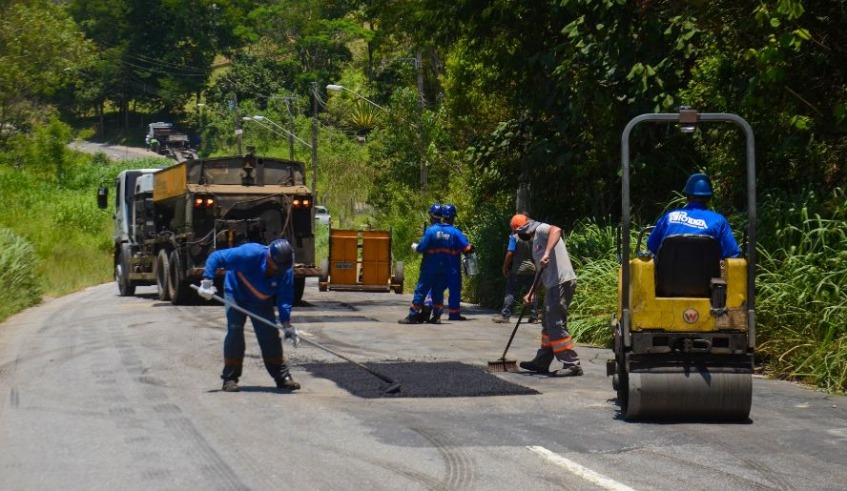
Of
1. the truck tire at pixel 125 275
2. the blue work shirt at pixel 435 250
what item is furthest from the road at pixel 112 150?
the blue work shirt at pixel 435 250

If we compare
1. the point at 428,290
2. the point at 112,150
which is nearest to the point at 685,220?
the point at 428,290

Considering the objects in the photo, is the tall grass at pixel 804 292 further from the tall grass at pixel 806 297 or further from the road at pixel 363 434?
the road at pixel 363 434

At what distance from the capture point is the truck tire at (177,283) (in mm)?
23891

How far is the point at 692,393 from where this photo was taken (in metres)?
9.78

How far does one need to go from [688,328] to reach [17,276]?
19215 mm

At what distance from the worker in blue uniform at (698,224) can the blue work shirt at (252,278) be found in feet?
11.8

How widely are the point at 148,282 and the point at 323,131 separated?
4494 centimetres

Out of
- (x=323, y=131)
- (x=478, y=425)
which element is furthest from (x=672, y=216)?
(x=323, y=131)

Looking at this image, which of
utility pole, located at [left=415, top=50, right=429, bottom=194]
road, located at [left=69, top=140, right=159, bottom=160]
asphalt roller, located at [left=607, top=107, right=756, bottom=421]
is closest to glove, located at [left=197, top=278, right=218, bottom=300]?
asphalt roller, located at [left=607, top=107, right=756, bottom=421]

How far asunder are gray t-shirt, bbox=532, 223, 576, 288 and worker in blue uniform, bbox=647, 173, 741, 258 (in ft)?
9.51

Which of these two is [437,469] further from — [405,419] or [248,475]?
[405,419]

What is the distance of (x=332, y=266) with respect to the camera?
25562 mm

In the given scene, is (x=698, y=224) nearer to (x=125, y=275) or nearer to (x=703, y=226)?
(x=703, y=226)

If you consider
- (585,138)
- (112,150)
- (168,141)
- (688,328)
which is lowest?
(688,328)
